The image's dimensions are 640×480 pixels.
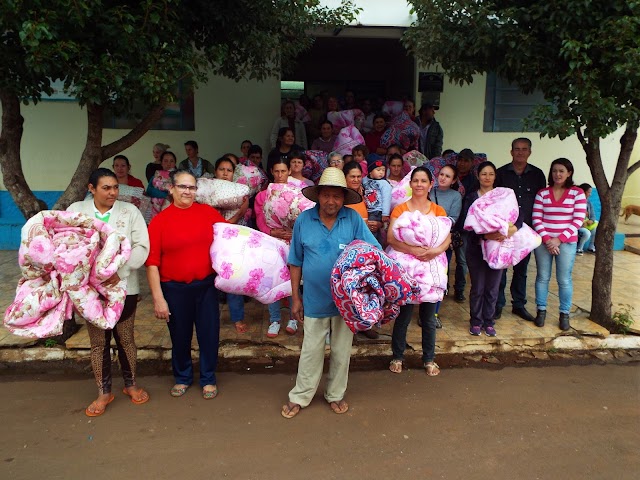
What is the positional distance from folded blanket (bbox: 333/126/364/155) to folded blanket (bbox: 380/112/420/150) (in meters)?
0.42

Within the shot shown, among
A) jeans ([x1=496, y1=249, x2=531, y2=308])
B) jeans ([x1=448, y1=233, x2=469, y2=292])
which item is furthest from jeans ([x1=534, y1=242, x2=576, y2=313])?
jeans ([x1=448, y1=233, x2=469, y2=292])

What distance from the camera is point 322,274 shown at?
327cm

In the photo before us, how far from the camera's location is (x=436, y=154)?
7535 mm

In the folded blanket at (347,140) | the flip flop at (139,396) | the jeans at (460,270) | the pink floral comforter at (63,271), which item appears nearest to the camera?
the pink floral comforter at (63,271)

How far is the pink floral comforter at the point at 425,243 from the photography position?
3.87 metres

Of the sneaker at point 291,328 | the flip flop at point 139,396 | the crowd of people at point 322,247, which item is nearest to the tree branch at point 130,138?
the crowd of people at point 322,247

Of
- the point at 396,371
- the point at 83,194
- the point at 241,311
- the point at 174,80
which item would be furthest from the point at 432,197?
the point at 83,194

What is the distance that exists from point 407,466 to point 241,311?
7.78ft

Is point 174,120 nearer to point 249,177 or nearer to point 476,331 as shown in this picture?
point 249,177

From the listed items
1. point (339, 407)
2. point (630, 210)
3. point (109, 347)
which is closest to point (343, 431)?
point (339, 407)

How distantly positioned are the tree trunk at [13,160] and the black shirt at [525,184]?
4.48m

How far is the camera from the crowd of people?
3.37 m

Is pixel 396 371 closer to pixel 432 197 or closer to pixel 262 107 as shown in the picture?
pixel 432 197

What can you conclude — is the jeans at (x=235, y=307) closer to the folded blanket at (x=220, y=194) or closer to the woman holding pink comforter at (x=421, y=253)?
the folded blanket at (x=220, y=194)
